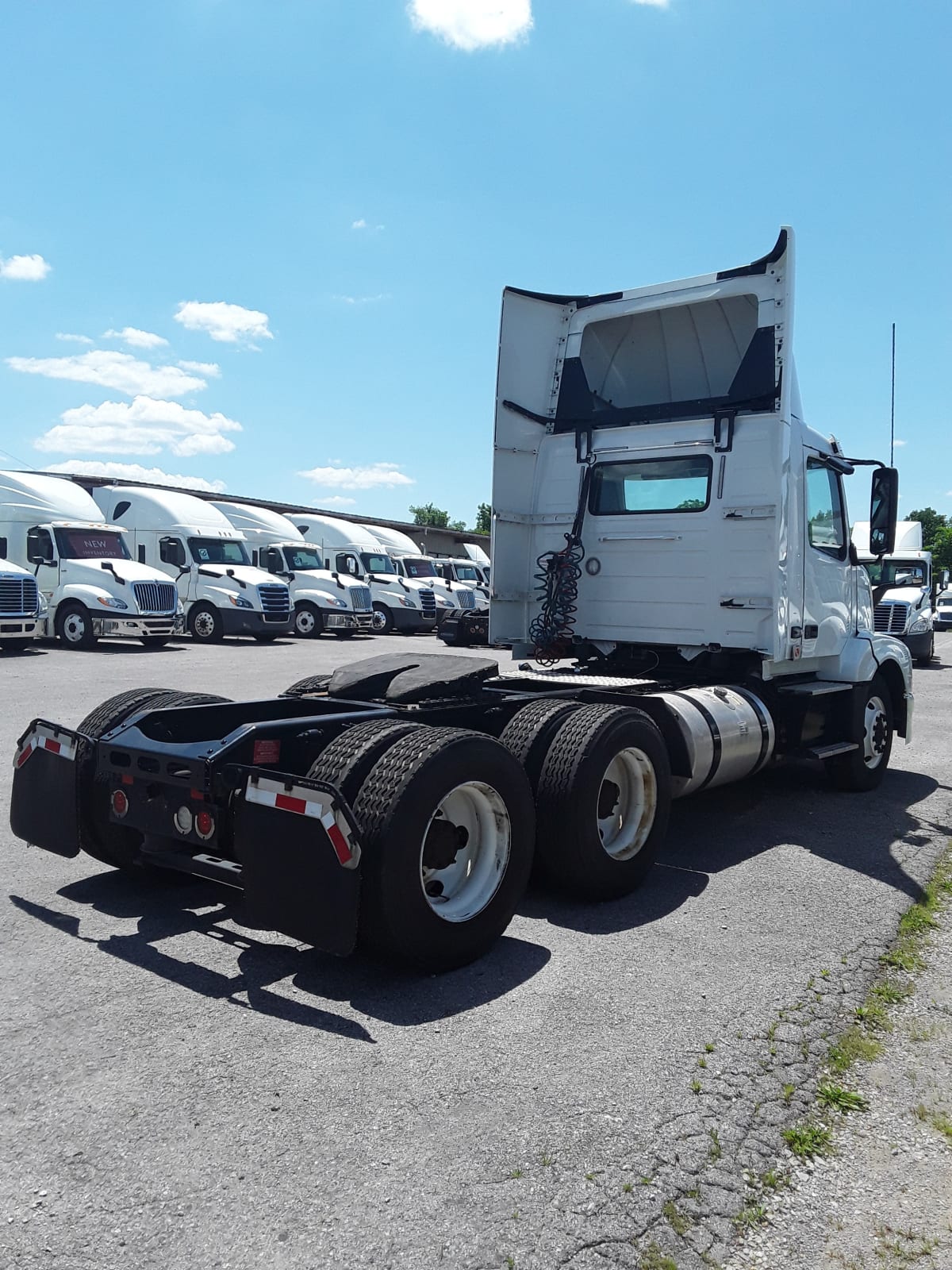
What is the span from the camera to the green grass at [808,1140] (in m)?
2.85

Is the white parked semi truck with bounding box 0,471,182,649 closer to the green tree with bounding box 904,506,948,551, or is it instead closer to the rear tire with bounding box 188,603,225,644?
the rear tire with bounding box 188,603,225,644

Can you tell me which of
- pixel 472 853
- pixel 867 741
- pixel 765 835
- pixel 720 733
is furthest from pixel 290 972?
pixel 867 741

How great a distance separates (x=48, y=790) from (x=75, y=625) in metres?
16.2

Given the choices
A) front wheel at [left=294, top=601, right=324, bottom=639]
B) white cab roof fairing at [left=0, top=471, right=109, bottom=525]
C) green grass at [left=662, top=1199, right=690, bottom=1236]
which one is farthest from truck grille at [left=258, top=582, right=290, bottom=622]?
green grass at [left=662, top=1199, right=690, bottom=1236]

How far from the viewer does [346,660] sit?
17984 millimetres

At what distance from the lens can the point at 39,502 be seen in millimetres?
21062

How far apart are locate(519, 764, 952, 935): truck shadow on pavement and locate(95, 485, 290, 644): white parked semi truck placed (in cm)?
1631

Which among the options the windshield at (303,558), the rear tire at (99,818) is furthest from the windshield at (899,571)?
the rear tire at (99,818)

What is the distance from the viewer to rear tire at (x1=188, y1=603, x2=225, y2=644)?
23.0 m

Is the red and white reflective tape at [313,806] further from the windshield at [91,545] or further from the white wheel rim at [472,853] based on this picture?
the windshield at [91,545]

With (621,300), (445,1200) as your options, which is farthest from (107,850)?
(621,300)

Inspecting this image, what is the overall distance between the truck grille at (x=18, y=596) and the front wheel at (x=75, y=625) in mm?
1267

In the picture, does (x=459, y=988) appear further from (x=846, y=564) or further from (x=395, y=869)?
(x=846, y=564)

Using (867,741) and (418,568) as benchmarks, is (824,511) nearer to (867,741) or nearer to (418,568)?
(867,741)
